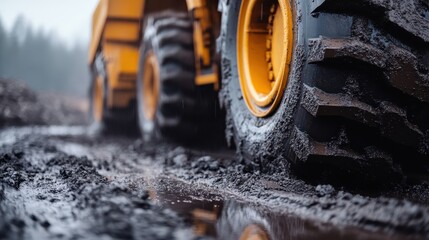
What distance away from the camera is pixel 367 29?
76.7 inches

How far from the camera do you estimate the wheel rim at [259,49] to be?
2.62 metres

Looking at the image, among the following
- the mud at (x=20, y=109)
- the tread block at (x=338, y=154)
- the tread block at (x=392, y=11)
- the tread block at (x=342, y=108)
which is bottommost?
the mud at (x=20, y=109)

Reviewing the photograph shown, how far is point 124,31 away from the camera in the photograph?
711 centimetres

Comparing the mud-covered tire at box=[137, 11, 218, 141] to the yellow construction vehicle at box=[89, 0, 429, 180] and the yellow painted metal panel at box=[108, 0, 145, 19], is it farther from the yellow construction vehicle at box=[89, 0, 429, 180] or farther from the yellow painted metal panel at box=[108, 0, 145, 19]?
the yellow painted metal panel at box=[108, 0, 145, 19]

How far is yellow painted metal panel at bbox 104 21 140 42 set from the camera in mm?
7078

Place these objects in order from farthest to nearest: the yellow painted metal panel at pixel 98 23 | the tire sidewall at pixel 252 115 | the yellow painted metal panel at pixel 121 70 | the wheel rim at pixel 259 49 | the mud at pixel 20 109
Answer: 1. the mud at pixel 20 109
2. the yellow painted metal panel at pixel 98 23
3. the yellow painted metal panel at pixel 121 70
4. the wheel rim at pixel 259 49
5. the tire sidewall at pixel 252 115

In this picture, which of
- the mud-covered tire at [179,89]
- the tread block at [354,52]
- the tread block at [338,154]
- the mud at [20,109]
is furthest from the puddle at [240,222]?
the mud at [20,109]

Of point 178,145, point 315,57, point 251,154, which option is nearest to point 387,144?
point 315,57

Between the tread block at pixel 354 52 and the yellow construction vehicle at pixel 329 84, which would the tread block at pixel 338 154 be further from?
the tread block at pixel 354 52

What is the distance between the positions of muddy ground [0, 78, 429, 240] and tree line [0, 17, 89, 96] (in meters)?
36.9

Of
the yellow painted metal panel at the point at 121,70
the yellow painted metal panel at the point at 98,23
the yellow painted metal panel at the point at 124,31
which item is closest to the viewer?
the yellow painted metal panel at the point at 121,70

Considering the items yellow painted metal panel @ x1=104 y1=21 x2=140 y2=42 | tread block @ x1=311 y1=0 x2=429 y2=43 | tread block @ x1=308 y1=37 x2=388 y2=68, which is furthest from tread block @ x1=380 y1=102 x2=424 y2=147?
yellow painted metal panel @ x1=104 y1=21 x2=140 y2=42

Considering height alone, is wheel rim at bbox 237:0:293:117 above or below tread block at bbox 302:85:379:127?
above

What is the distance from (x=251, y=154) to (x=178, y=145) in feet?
6.91
